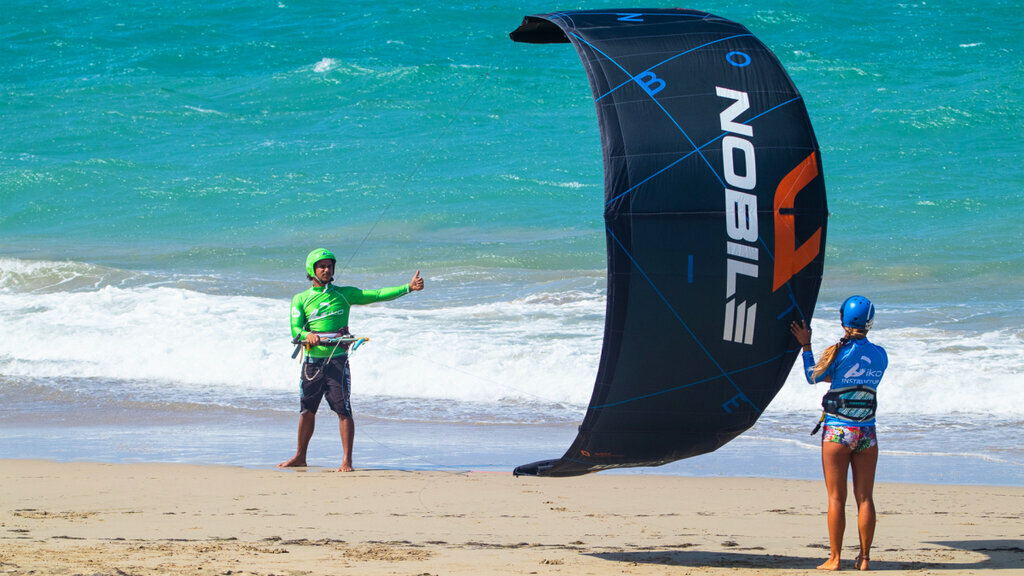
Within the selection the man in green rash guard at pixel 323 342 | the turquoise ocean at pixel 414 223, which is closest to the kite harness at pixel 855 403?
the turquoise ocean at pixel 414 223

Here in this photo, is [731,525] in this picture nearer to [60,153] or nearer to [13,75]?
[60,153]

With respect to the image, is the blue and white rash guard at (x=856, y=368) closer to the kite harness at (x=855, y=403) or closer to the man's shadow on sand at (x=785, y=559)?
the kite harness at (x=855, y=403)

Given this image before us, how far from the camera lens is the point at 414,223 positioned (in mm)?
17969

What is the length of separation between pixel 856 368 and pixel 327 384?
3.59 meters

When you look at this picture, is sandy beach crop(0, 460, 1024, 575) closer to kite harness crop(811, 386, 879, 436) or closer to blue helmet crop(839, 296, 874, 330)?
kite harness crop(811, 386, 879, 436)

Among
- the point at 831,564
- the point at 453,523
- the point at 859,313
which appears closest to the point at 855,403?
the point at 859,313

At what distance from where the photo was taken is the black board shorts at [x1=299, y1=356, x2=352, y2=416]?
22.6ft

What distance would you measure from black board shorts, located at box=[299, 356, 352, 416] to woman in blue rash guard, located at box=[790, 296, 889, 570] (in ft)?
10.9

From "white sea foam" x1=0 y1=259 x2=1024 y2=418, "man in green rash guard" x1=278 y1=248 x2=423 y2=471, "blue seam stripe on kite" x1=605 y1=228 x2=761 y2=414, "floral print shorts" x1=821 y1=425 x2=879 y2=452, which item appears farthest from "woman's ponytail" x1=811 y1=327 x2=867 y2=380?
"white sea foam" x1=0 y1=259 x2=1024 y2=418

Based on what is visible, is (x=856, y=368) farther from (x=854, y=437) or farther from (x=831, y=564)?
(x=831, y=564)

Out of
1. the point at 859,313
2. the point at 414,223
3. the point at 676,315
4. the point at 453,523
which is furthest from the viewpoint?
the point at 414,223

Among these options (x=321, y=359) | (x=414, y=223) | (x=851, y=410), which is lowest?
(x=851, y=410)

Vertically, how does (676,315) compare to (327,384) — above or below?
above

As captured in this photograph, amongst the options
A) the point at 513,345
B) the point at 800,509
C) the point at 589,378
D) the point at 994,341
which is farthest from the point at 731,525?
the point at 994,341
